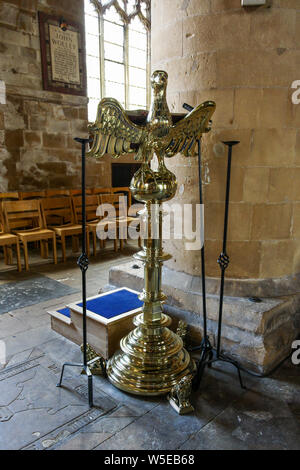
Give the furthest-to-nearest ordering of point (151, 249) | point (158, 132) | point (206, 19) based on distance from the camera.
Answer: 1. point (206, 19)
2. point (151, 249)
3. point (158, 132)

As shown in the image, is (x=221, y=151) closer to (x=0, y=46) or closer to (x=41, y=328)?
(x=41, y=328)

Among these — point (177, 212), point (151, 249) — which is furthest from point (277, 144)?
point (151, 249)

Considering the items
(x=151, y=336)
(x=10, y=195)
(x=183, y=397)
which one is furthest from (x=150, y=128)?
(x=10, y=195)

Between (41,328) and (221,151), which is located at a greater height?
(221,151)

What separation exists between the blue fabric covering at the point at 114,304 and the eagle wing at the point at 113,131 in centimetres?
106

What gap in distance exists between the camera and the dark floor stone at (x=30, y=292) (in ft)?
10.4

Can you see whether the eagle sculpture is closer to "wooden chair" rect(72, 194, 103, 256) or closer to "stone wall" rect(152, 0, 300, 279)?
"stone wall" rect(152, 0, 300, 279)

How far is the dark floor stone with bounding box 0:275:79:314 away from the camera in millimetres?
3182

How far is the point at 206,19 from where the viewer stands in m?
2.18

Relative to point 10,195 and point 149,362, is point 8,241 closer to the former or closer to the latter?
point 10,195

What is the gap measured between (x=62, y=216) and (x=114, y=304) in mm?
3129

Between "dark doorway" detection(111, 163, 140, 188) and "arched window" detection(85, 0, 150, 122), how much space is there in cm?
106
